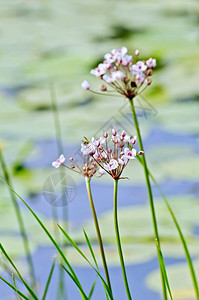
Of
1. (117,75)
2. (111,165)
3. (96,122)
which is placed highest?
(96,122)

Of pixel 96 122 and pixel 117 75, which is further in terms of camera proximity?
pixel 96 122

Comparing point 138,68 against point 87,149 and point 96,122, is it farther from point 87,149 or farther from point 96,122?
point 96,122

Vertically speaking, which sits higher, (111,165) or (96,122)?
(96,122)

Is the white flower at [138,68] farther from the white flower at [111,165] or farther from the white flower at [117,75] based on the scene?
the white flower at [111,165]

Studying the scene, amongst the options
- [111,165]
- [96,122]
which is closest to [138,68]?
[111,165]

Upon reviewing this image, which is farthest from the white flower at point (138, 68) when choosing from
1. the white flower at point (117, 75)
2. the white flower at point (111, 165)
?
the white flower at point (111, 165)

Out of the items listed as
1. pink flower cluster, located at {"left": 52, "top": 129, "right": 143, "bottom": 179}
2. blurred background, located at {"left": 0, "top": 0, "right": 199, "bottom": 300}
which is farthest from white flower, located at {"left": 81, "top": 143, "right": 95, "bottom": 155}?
blurred background, located at {"left": 0, "top": 0, "right": 199, "bottom": 300}

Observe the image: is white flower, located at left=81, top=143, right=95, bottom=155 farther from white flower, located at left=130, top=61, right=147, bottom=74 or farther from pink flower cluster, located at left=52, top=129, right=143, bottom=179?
white flower, located at left=130, top=61, right=147, bottom=74

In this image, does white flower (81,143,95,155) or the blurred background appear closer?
white flower (81,143,95,155)
